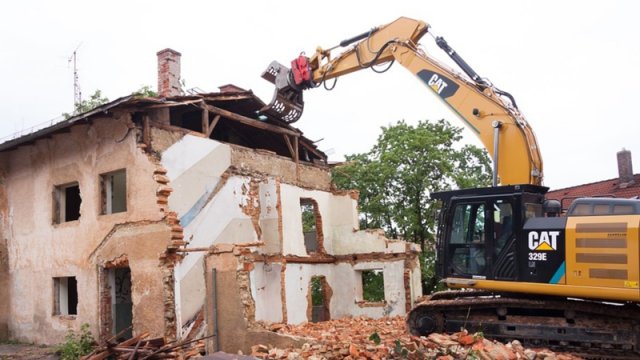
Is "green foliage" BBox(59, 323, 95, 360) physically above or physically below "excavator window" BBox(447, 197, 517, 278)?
below

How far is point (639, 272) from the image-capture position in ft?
25.4

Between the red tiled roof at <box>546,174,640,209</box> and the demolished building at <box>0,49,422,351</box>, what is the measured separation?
33.8ft

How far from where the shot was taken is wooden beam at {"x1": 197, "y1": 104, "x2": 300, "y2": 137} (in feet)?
48.2

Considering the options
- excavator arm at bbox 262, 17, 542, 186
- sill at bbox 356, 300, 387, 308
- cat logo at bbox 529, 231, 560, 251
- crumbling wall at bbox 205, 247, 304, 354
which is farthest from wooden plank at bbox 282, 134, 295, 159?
cat logo at bbox 529, 231, 560, 251

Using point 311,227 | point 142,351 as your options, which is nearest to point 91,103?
point 311,227

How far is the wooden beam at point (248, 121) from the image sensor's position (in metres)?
14.7

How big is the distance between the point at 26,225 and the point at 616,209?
1430 cm

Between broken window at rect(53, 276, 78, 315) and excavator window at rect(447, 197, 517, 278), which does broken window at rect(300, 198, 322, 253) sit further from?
excavator window at rect(447, 197, 517, 278)

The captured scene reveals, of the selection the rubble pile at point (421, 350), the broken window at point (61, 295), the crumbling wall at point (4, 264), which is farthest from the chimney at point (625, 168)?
the crumbling wall at point (4, 264)

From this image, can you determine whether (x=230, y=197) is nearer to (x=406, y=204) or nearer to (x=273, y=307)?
(x=273, y=307)

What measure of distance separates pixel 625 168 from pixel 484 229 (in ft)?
58.1

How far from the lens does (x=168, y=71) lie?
53.6ft

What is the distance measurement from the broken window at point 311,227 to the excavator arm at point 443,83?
15.1ft

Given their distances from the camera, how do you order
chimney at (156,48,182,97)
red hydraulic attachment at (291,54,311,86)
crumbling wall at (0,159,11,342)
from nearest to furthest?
red hydraulic attachment at (291,54,311,86)
crumbling wall at (0,159,11,342)
chimney at (156,48,182,97)
